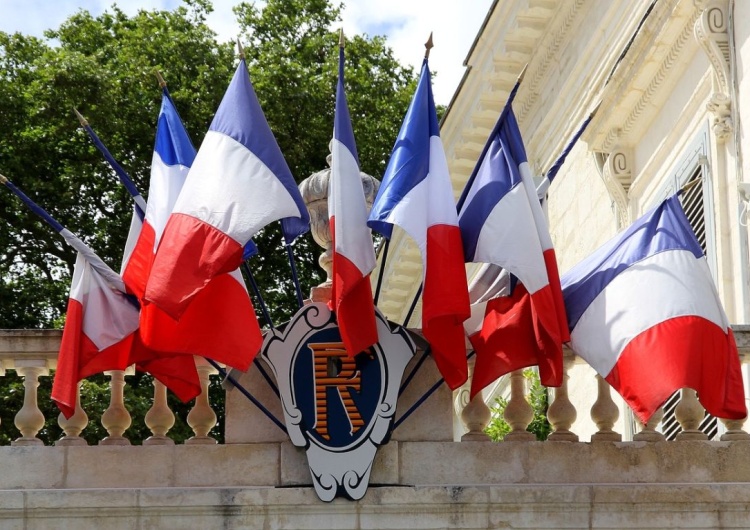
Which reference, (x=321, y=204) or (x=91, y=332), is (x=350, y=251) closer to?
(x=321, y=204)

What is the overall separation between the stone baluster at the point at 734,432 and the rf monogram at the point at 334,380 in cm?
212

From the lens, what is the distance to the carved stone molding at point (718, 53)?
14070 millimetres

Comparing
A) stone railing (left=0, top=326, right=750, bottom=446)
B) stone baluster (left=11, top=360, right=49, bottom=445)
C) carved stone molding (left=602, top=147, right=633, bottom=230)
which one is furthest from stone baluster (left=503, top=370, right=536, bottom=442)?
carved stone molding (left=602, top=147, right=633, bottom=230)

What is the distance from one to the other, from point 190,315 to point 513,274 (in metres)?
1.87

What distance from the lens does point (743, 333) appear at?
1105 centimetres

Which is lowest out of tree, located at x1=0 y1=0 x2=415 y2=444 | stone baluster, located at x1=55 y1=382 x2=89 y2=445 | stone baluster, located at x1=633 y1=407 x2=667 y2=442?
stone baluster, located at x1=633 y1=407 x2=667 y2=442

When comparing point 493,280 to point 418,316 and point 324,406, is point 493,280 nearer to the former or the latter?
point 324,406

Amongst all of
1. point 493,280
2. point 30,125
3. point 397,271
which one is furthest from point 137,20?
point 493,280

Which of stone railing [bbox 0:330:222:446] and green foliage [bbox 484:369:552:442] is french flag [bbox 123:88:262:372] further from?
green foliage [bbox 484:369:552:442]

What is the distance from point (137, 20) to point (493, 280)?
68.7ft

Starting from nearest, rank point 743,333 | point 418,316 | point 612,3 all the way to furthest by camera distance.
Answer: point 743,333 → point 612,3 → point 418,316

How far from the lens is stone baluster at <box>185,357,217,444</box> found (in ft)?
34.7

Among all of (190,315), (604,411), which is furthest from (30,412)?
(604,411)

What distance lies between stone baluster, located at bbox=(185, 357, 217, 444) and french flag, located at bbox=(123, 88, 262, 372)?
0.24 m
